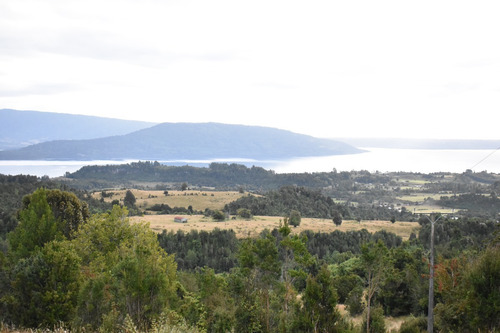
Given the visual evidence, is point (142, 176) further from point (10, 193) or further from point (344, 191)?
point (10, 193)

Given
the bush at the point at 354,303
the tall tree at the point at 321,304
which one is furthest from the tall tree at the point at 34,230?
the bush at the point at 354,303

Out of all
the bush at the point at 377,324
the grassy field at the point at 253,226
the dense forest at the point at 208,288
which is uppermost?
the dense forest at the point at 208,288

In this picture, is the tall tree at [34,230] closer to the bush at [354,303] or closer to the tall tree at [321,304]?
the tall tree at [321,304]

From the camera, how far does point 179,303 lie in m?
17.2

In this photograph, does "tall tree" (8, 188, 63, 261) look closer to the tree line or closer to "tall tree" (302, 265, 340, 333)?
the tree line

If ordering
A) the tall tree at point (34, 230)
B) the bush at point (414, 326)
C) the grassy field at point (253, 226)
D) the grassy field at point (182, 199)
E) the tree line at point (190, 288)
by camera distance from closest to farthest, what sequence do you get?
the tree line at point (190, 288)
the bush at point (414, 326)
the tall tree at point (34, 230)
the grassy field at point (253, 226)
the grassy field at point (182, 199)

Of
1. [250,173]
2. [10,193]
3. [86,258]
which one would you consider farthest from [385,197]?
[86,258]

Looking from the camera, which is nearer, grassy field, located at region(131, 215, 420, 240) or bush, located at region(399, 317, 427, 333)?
bush, located at region(399, 317, 427, 333)

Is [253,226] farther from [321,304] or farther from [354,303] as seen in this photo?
[321,304]

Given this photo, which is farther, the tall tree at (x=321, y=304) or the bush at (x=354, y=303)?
the bush at (x=354, y=303)

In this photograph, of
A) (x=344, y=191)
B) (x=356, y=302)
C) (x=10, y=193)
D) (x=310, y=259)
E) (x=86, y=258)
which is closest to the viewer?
(x=310, y=259)

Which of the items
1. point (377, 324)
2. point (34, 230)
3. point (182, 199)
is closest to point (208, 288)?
point (377, 324)

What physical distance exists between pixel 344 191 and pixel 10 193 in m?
93.1

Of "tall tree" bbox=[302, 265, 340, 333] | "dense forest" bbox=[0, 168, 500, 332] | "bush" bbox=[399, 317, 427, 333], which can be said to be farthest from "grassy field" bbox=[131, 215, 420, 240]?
"tall tree" bbox=[302, 265, 340, 333]
